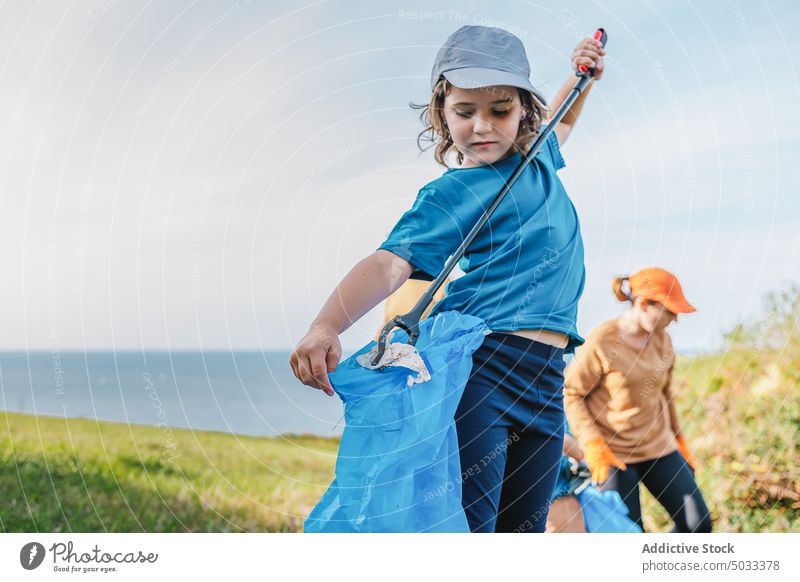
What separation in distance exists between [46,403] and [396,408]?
1.22 m

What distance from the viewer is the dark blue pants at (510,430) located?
1.56 m

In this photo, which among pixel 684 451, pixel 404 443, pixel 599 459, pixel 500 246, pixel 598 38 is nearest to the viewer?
pixel 404 443

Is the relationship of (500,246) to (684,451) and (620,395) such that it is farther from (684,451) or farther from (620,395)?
(684,451)

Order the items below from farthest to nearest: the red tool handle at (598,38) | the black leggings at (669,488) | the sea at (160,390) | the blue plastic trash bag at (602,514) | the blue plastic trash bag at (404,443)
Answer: the black leggings at (669,488) → the blue plastic trash bag at (602,514) → the sea at (160,390) → the red tool handle at (598,38) → the blue plastic trash bag at (404,443)

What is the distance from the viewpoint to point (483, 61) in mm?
1664

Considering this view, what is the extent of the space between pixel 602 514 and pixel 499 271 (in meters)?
1.30

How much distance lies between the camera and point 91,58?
2195 mm

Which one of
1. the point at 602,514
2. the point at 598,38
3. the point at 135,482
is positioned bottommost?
the point at 135,482

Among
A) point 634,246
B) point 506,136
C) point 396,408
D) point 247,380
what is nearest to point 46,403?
point 247,380

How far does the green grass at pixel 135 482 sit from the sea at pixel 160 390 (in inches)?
6.9

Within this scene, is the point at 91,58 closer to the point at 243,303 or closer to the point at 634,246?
the point at 243,303

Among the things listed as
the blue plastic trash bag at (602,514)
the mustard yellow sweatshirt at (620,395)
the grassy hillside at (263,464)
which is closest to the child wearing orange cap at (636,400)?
the mustard yellow sweatshirt at (620,395)

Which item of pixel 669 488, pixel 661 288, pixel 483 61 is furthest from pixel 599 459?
pixel 483 61

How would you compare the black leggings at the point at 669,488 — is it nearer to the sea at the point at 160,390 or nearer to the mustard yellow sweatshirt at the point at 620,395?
the mustard yellow sweatshirt at the point at 620,395
